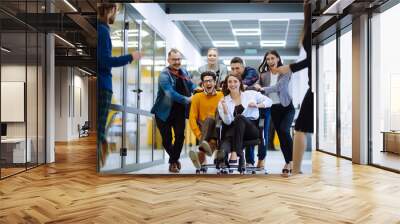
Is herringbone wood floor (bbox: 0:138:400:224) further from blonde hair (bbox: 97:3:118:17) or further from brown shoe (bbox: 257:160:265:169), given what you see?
blonde hair (bbox: 97:3:118:17)

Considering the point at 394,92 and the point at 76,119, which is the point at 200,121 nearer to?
the point at 394,92

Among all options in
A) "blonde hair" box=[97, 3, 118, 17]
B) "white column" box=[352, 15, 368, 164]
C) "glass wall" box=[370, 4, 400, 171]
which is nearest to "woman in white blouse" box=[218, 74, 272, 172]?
"blonde hair" box=[97, 3, 118, 17]

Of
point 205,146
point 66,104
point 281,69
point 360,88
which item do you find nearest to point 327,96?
point 360,88

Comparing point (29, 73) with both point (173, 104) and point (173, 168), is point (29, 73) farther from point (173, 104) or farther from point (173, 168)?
point (173, 168)

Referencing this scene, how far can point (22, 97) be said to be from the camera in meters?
A: 7.38

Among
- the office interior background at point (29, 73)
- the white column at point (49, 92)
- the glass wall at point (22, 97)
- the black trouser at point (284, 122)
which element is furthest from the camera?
the white column at point (49, 92)

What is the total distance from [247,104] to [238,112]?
168 mm

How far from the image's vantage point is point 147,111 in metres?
6.09

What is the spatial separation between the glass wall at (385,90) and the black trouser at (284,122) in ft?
6.55

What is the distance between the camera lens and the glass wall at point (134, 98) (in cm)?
607

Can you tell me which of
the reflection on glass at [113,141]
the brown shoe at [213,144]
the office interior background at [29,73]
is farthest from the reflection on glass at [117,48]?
the brown shoe at [213,144]

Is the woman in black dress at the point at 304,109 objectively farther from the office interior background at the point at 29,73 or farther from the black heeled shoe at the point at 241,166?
the office interior background at the point at 29,73

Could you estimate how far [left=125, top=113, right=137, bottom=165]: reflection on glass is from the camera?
6.21 meters

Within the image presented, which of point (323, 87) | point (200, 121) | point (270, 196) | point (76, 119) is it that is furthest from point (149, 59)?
point (76, 119)
